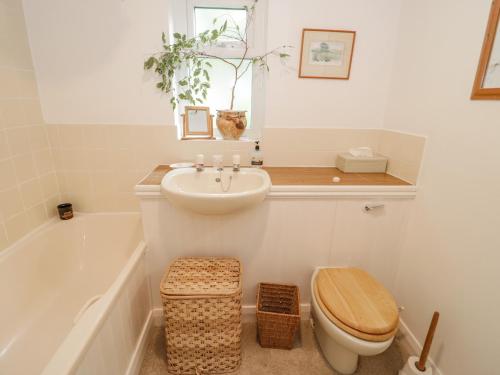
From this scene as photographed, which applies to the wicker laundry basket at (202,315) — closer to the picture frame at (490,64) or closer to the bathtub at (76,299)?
the bathtub at (76,299)

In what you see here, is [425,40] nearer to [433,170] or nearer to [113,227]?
[433,170]

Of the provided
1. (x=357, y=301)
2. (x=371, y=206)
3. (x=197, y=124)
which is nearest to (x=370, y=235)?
(x=371, y=206)

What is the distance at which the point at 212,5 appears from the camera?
149 centimetres

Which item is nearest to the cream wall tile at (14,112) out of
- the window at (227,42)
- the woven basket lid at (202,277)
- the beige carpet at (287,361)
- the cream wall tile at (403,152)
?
the window at (227,42)

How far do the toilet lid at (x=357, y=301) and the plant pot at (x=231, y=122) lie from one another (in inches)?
35.8

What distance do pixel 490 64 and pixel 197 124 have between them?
138 cm

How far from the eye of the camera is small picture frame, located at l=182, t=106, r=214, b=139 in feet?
5.24

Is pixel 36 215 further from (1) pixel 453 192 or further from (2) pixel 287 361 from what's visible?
(1) pixel 453 192

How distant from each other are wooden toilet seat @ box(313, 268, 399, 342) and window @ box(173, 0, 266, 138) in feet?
3.57

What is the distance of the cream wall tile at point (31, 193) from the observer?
136 centimetres

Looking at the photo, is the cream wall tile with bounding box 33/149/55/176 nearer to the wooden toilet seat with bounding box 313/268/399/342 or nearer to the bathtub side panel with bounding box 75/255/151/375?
the bathtub side panel with bounding box 75/255/151/375

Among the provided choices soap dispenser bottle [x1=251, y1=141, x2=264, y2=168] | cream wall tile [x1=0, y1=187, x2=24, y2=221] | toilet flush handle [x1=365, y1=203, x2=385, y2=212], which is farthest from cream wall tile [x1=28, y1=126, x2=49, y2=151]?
toilet flush handle [x1=365, y1=203, x2=385, y2=212]

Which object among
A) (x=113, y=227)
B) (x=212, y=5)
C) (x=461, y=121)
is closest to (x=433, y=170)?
(x=461, y=121)

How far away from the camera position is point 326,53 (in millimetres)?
1488
